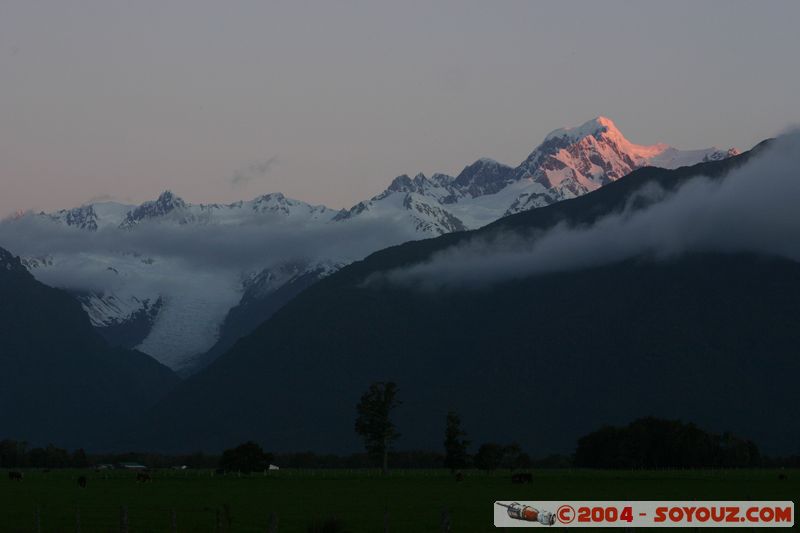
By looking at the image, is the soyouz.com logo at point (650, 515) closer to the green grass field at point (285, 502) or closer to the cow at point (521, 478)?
the green grass field at point (285, 502)

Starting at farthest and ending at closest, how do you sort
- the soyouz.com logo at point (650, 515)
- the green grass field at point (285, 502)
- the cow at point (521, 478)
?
the cow at point (521, 478) → the green grass field at point (285, 502) → the soyouz.com logo at point (650, 515)

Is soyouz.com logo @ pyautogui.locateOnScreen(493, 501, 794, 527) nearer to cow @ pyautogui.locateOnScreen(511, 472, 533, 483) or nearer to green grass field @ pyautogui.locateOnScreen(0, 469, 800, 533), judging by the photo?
green grass field @ pyautogui.locateOnScreen(0, 469, 800, 533)

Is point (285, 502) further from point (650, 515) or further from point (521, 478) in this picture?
point (521, 478)

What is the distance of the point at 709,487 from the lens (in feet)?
421

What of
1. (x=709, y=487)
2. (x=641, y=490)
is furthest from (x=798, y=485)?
(x=641, y=490)

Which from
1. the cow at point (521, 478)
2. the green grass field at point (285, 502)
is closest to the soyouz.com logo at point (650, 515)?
the green grass field at point (285, 502)

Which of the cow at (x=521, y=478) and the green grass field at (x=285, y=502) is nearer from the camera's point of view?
the green grass field at (x=285, y=502)

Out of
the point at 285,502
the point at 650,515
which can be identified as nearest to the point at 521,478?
the point at 285,502

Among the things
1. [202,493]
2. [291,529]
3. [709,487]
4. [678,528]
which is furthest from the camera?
[709,487]

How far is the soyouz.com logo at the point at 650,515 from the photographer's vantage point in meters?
60.6

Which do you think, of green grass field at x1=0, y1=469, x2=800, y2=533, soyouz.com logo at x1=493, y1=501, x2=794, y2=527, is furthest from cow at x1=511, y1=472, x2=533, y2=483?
soyouz.com logo at x1=493, y1=501, x2=794, y2=527

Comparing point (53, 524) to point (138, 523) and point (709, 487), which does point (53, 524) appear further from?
point (709, 487)

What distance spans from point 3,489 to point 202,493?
2333 cm

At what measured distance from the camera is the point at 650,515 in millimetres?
76562
